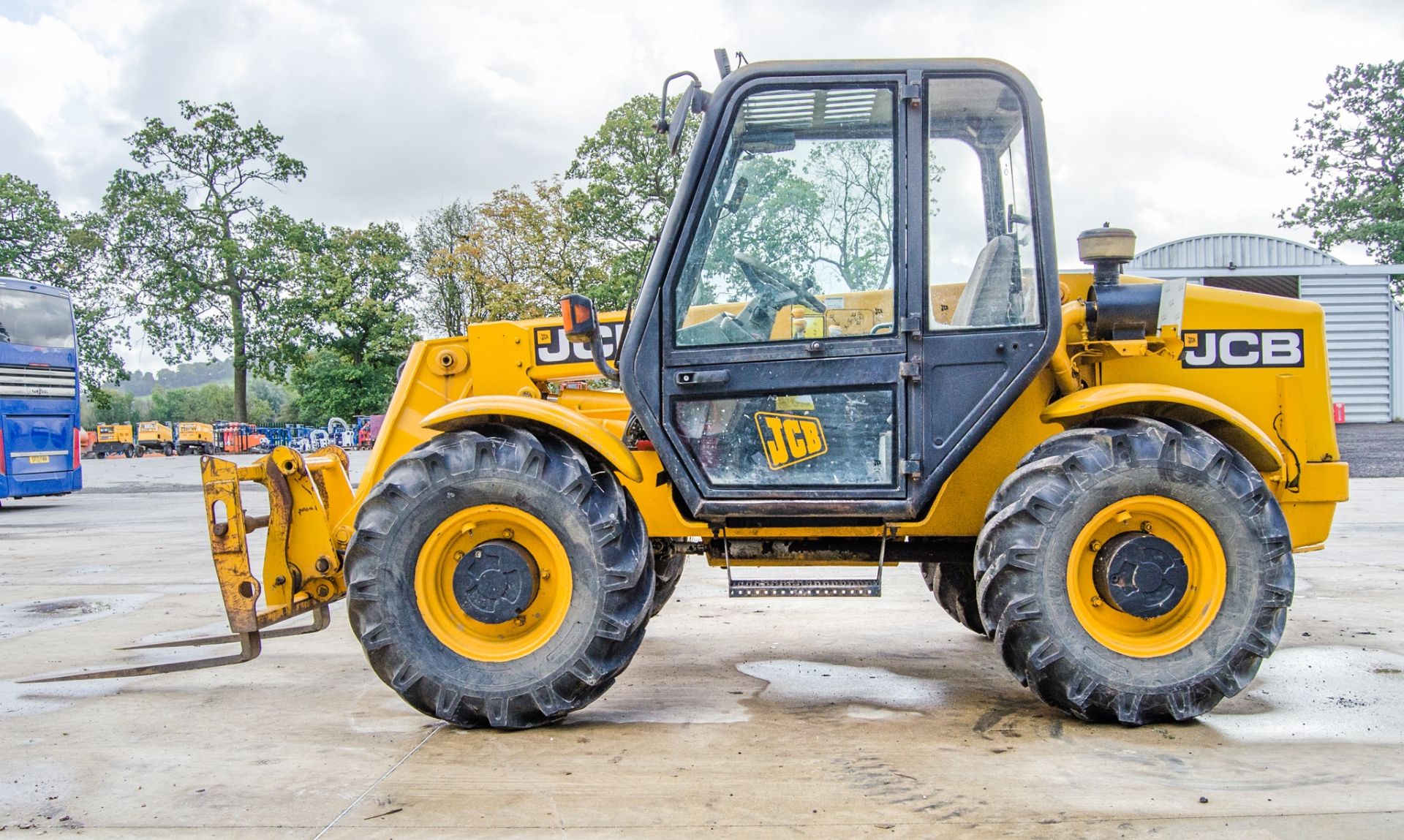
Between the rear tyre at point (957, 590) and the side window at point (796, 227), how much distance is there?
195 centimetres

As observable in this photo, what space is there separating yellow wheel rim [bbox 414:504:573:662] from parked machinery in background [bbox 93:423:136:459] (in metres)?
48.6

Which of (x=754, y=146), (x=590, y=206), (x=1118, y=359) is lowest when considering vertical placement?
(x=1118, y=359)

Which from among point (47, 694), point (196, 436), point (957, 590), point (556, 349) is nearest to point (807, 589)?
point (957, 590)

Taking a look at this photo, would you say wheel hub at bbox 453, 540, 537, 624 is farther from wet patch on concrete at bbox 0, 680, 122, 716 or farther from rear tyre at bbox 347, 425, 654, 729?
wet patch on concrete at bbox 0, 680, 122, 716

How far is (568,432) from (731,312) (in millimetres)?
866

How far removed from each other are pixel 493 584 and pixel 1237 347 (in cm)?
351

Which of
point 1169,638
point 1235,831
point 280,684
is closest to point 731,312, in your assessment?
point 1169,638

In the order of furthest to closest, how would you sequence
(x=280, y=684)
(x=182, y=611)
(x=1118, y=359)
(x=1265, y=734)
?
(x=182, y=611)
(x=280, y=684)
(x=1118, y=359)
(x=1265, y=734)

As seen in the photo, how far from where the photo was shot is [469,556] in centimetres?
426

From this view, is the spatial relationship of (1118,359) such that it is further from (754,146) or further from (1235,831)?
(1235,831)

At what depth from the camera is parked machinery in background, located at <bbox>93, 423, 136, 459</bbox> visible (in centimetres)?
4653

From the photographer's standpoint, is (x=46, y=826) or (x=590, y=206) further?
(x=590, y=206)

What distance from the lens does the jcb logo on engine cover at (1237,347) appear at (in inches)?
186

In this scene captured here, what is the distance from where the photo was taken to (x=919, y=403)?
4266mm
